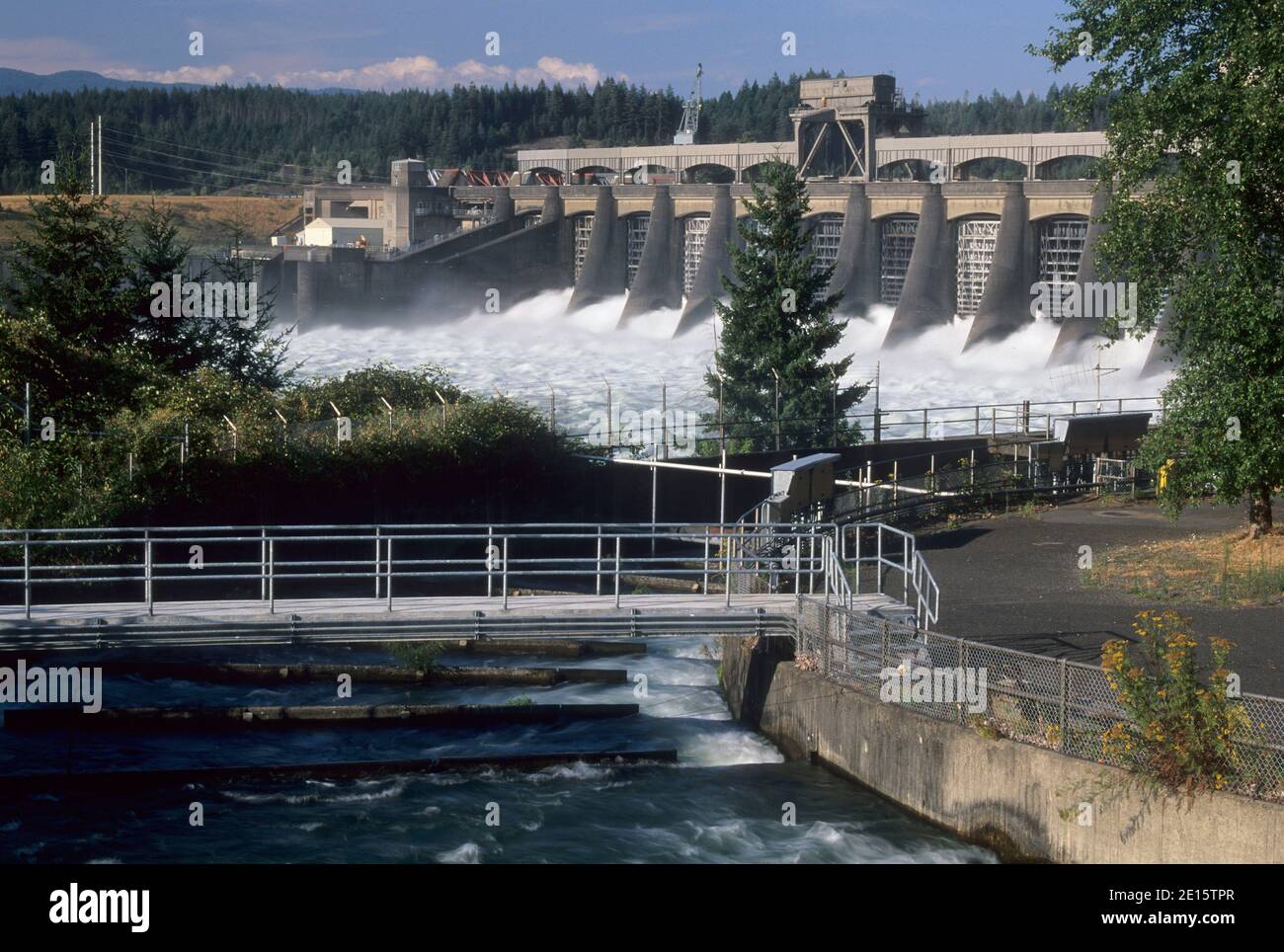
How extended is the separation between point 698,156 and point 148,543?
212 feet

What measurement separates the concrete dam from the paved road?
2438 cm

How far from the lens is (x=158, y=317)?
2792cm

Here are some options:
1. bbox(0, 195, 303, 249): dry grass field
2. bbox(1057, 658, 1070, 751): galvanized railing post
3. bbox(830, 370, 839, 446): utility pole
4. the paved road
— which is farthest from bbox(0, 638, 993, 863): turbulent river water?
bbox(0, 195, 303, 249): dry grass field

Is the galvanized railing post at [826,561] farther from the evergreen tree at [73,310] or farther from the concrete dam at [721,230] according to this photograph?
the concrete dam at [721,230]

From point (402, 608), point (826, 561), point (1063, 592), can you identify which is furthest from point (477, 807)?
point (1063, 592)

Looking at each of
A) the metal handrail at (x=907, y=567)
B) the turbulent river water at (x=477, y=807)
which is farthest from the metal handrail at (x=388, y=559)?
the turbulent river water at (x=477, y=807)

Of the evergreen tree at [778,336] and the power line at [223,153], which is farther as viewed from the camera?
the power line at [223,153]

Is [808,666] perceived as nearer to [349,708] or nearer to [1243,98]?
[349,708]

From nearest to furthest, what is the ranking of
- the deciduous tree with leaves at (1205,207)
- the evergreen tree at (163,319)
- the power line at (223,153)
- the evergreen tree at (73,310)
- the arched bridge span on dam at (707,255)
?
1. the deciduous tree with leaves at (1205,207)
2. the evergreen tree at (73,310)
3. the evergreen tree at (163,319)
4. the arched bridge span on dam at (707,255)
5. the power line at (223,153)

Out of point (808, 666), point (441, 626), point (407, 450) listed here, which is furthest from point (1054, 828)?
point (407, 450)

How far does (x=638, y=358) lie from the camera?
203ft

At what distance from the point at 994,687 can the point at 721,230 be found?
52395mm

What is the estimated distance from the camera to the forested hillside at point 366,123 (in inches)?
4665

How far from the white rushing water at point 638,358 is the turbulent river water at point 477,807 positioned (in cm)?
2388
